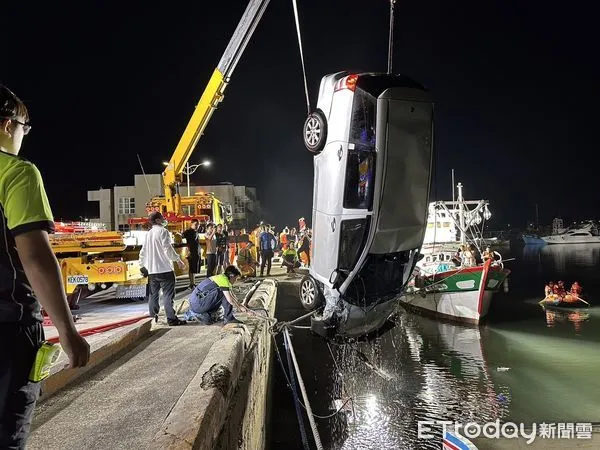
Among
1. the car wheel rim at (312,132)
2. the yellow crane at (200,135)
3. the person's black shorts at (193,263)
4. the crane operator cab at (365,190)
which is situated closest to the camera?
the crane operator cab at (365,190)

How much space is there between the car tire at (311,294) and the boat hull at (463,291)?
37.6 ft

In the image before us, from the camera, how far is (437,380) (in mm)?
11273

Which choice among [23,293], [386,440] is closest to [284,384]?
[386,440]

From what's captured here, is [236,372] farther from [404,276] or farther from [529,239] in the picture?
[529,239]

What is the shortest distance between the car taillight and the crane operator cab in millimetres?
14

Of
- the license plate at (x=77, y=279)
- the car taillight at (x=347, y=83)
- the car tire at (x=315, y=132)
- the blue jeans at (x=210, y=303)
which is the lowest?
the license plate at (x=77, y=279)

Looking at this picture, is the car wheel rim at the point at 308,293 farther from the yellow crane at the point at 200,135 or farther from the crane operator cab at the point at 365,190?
the yellow crane at the point at 200,135

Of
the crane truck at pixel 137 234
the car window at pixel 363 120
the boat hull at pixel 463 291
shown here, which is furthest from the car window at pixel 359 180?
the boat hull at pixel 463 291

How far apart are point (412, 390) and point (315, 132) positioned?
23.4 ft

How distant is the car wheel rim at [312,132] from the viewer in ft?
19.5

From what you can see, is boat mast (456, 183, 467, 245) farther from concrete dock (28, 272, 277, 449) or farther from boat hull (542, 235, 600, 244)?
boat hull (542, 235, 600, 244)

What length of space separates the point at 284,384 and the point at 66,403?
791cm

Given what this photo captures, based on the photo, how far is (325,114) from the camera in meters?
5.88

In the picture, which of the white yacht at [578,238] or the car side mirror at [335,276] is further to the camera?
the white yacht at [578,238]
